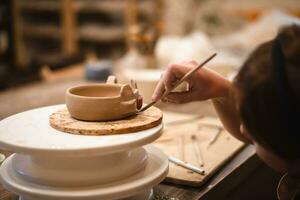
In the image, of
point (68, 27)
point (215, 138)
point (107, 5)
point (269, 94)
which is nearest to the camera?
point (269, 94)

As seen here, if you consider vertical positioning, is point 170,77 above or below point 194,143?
above

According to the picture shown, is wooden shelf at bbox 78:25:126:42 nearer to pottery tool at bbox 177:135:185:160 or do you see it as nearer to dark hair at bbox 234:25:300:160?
pottery tool at bbox 177:135:185:160

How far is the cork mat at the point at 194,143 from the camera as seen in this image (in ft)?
3.25

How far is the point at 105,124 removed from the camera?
83 cm

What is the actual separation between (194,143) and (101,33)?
11.2 feet

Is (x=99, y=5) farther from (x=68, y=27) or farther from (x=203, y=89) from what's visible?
(x=203, y=89)

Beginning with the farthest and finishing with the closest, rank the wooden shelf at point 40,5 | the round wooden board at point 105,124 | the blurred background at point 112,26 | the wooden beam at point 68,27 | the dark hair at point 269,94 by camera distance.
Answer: the wooden shelf at point 40,5 < the wooden beam at point 68,27 < the blurred background at point 112,26 < the round wooden board at point 105,124 < the dark hair at point 269,94

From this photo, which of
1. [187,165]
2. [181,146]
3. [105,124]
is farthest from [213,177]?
[105,124]

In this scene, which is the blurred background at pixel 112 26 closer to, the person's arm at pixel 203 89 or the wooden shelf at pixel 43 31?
the wooden shelf at pixel 43 31

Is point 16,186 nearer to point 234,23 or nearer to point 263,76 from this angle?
point 263,76

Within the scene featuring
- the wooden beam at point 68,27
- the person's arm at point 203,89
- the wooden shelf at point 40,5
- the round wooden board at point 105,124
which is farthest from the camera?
the wooden shelf at point 40,5

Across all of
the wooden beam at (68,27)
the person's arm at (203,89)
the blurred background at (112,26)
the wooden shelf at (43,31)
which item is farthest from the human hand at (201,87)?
the wooden shelf at (43,31)

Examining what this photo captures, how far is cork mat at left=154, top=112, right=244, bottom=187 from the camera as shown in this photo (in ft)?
3.25

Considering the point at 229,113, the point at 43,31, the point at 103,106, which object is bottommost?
the point at 43,31
